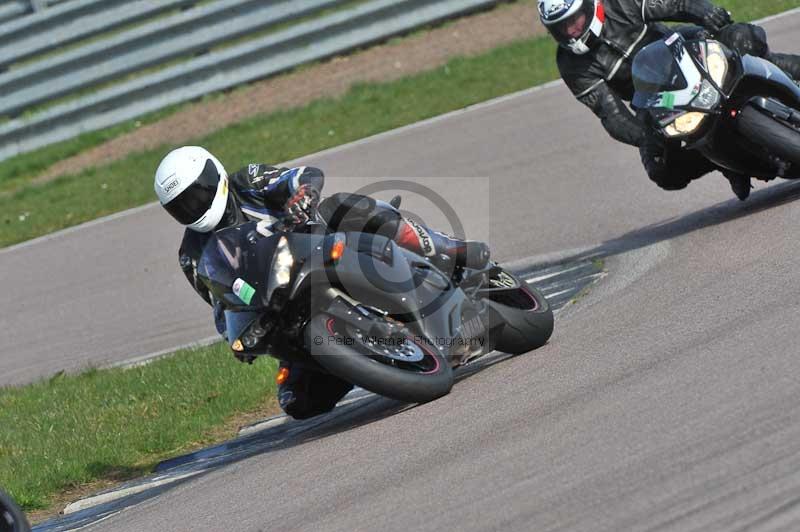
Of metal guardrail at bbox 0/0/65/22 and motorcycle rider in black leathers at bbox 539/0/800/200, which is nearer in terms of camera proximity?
motorcycle rider in black leathers at bbox 539/0/800/200

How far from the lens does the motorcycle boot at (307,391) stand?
6.31 m

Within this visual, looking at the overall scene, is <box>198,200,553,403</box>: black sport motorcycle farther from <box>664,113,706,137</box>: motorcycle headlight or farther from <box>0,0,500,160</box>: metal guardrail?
<box>0,0,500,160</box>: metal guardrail

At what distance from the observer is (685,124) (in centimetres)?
747

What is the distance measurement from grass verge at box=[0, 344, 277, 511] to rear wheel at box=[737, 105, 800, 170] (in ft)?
9.98

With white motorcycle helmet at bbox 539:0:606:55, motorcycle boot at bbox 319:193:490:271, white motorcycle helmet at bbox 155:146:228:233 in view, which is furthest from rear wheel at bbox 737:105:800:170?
white motorcycle helmet at bbox 155:146:228:233

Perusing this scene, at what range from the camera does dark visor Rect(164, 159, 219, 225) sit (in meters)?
6.09

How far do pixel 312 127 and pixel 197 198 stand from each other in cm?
823

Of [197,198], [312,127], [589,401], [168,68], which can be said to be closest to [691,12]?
[197,198]

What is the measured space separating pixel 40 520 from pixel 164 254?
16.8 ft

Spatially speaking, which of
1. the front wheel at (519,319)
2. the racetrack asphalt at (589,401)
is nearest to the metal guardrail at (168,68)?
the racetrack asphalt at (589,401)

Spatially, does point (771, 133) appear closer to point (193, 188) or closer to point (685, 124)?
point (685, 124)

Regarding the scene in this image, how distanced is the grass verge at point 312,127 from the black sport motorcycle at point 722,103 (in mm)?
6117

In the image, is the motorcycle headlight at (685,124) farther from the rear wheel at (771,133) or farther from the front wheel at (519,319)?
the front wheel at (519,319)

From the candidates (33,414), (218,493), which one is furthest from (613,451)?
(33,414)
